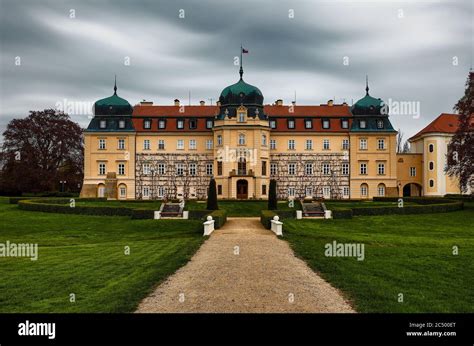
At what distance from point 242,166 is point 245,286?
1566 inches

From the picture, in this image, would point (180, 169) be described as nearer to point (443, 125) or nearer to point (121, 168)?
point (121, 168)

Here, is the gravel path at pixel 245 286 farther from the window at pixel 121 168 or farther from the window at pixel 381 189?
the window at pixel 381 189

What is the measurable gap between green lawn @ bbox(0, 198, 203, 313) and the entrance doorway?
24323mm

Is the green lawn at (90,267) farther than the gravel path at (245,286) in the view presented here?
Yes

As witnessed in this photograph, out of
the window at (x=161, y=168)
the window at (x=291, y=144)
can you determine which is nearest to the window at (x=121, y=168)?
the window at (x=161, y=168)

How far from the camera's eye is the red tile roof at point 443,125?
178 ft

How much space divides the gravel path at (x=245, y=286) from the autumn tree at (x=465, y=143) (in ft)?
79.3

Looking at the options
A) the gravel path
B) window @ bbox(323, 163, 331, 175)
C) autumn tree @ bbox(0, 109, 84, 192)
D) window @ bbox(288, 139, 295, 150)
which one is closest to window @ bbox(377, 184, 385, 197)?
window @ bbox(323, 163, 331, 175)

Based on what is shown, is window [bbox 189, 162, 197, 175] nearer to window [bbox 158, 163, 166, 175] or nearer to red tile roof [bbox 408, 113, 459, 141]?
window [bbox 158, 163, 166, 175]

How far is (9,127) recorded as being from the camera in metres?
57.4
